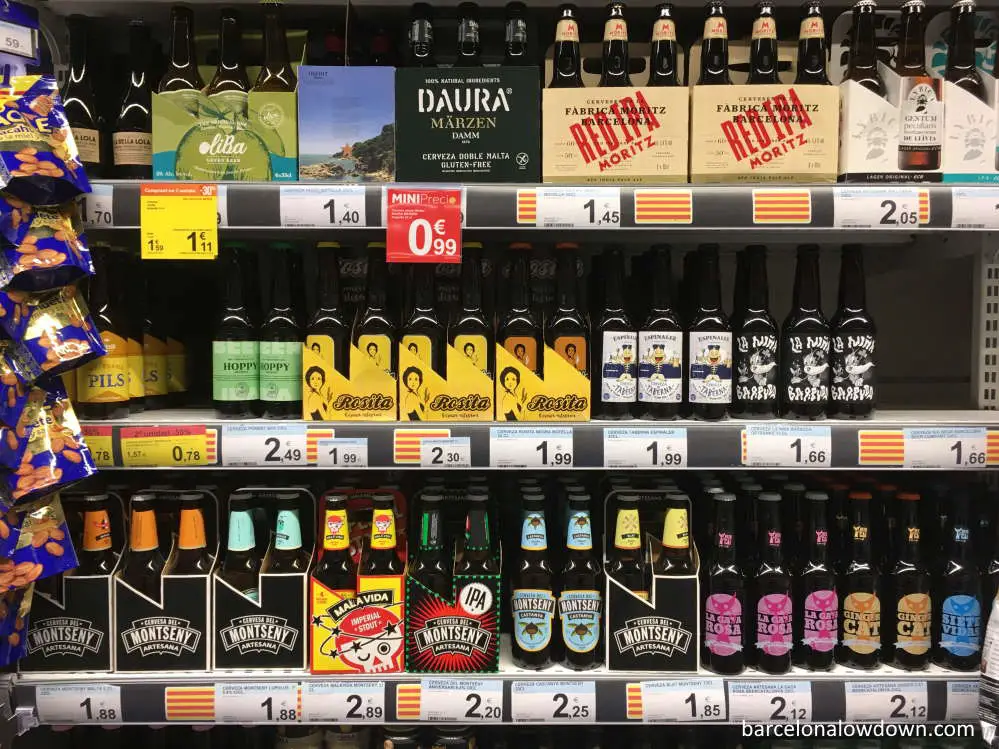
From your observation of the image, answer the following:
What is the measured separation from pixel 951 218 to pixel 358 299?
1.45 meters

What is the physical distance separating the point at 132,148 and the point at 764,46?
1577mm

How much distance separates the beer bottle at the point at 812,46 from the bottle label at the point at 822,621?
48.6 inches

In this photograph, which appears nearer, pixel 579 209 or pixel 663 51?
pixel 579 209

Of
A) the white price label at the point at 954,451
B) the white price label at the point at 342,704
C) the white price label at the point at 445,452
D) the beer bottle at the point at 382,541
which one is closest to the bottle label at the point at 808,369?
the white price label at the point at 954,451

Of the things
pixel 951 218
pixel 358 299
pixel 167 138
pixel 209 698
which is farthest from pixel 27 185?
pixel 951 218

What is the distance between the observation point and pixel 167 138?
1.70m

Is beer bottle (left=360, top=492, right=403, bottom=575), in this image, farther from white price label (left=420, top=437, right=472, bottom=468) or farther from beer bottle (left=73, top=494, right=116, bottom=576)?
beer bottle (left=73, top=494, right=116, bottom=576)

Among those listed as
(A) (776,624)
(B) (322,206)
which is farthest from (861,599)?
(B) (322,206)

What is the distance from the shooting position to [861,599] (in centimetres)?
174

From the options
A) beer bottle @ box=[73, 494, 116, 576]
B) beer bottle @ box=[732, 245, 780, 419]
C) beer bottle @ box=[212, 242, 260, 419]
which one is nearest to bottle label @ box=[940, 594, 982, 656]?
beer bottle @ box=[732, 245, 780, 419]

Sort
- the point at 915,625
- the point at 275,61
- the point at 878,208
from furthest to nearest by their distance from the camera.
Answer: the point at 275,61, the point at 915,625, the point at 878,208

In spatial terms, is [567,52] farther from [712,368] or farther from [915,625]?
[915,625]

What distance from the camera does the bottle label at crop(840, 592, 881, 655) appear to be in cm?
173

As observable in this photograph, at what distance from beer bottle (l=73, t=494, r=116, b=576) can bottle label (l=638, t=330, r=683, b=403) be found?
1.34 meters
